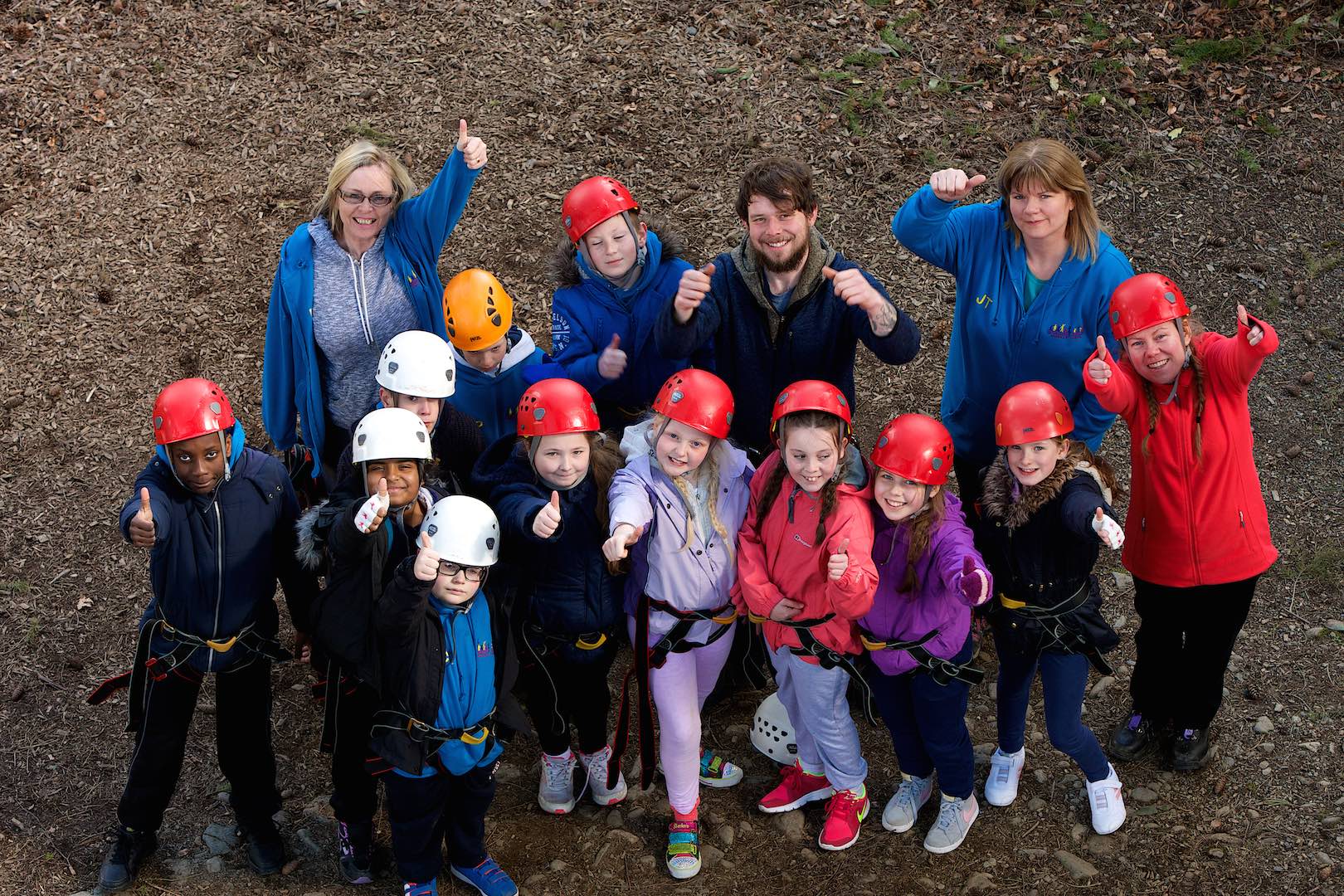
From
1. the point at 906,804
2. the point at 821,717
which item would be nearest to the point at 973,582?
the point at 821,717

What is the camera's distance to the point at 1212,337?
5176mm

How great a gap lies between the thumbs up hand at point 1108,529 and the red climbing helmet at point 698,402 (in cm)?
153

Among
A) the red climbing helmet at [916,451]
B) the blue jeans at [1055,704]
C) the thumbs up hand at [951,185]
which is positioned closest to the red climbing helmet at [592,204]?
the thumbs up hand at [951,185]

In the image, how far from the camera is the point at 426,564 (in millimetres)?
4492

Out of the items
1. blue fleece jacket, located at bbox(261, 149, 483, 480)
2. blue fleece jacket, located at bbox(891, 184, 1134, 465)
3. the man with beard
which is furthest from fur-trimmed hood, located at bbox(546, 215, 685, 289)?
blue fleece jacket, located at bbox(891, 184, 1134, 465)

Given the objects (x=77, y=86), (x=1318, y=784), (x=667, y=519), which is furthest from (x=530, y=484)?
(x=77, y=86)

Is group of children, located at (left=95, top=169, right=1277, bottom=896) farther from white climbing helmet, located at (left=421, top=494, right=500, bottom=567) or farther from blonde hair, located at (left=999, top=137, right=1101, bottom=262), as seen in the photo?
blonde hair, located at (left=999, top=137, right=1101, bottom=262)

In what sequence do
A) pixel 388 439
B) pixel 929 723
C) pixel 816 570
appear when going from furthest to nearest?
pixel 929 723 → pixel 816 570 → pixel 388 439

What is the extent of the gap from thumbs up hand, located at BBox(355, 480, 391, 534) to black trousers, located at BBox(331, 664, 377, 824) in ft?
2.96

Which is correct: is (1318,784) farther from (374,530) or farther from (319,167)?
(319,167)

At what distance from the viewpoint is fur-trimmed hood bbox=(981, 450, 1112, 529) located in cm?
494

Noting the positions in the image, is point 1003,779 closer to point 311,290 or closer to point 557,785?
point 557,785

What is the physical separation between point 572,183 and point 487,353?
4.17 meters

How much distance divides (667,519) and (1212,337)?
2461 mm
